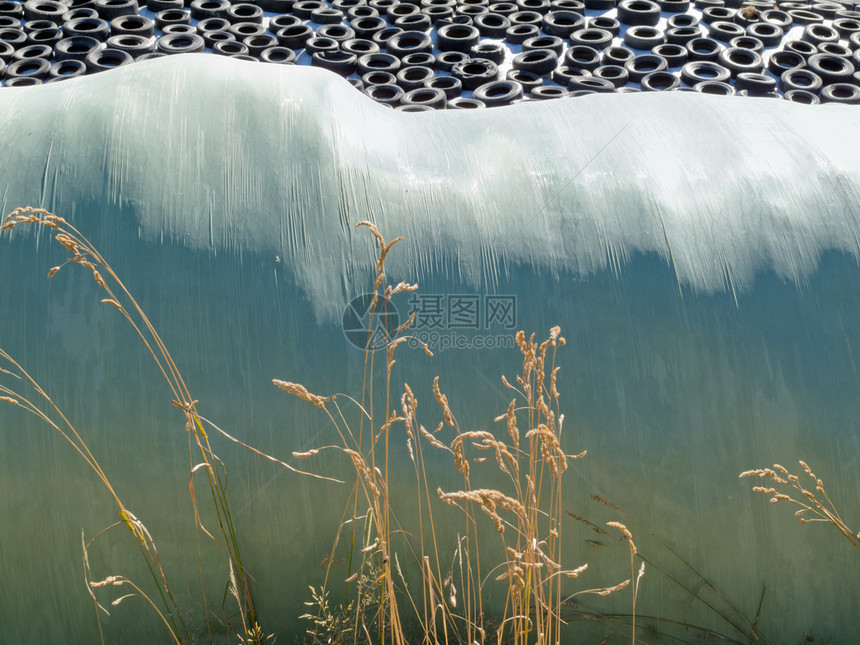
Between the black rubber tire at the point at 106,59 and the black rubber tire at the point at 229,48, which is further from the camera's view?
the black rubber tire at the point at 229,48

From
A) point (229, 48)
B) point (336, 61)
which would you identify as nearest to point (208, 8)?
point (229, 48)

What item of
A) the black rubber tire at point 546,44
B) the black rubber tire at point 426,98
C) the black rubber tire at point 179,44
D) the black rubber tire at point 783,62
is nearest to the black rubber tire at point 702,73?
the black rubber tire at point 783,62

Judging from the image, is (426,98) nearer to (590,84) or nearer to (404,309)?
(590,84)

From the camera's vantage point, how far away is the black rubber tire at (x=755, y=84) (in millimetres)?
3803

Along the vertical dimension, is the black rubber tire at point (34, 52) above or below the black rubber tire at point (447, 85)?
above

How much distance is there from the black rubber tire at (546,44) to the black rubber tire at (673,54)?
1.56 feet

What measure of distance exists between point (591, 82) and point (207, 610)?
2976 mm

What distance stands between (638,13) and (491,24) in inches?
31.0

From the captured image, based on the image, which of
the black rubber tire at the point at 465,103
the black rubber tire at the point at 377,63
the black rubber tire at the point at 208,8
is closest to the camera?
the black rubber tire at the point at 465,103

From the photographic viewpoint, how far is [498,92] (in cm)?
372

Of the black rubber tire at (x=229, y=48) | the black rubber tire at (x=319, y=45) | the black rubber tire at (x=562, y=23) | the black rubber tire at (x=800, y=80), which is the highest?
the black rubber tire at (x=229, y=48)

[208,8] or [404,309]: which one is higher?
[404,309]

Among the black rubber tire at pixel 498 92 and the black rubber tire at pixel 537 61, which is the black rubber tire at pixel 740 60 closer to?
the black rubber tire at pixel 537 61

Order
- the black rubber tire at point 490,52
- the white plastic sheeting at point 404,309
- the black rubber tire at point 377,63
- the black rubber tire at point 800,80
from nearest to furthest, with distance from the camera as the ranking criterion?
the white plastic sheeting at point 404,309 → the black rubber tire at point 800,80 → the black rubber tire at point 377,63 → the black rubber tire at point 490,52
